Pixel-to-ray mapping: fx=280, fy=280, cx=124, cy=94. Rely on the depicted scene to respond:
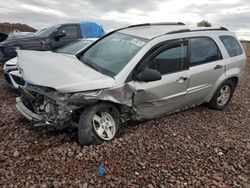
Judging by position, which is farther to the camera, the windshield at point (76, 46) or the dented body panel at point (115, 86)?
the windshield at point (76, 46)

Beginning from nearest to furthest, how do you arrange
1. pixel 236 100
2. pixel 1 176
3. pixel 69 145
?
pixel 1 176 < pixel 69 145 < pixel 236 100

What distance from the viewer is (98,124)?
4105mm

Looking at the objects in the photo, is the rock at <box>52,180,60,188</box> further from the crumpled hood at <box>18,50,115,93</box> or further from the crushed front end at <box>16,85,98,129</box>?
the crumpled hood at <box>18,50,115,93</box>

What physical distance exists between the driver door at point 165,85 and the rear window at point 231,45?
4.55 ft

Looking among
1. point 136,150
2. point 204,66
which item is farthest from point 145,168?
point 204,66

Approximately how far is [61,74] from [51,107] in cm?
49

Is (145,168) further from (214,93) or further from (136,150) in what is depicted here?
(214,93)

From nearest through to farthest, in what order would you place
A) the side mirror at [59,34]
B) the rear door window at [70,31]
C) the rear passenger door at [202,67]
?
the rear passenger door at [202,67] < the side mirror at [59,34] < the rear door window at [70,31]

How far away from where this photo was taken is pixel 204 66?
542cm

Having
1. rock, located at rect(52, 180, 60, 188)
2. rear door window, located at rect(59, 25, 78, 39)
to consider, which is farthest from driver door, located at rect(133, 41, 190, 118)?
rear door window, located at rect(59, 25, 78, 39)

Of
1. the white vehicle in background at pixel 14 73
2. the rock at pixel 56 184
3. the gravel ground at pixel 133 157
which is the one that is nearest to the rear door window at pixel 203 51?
the gravel ground at pixel 133 157

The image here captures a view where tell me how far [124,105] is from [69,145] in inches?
40.9

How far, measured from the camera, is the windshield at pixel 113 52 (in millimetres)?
4504

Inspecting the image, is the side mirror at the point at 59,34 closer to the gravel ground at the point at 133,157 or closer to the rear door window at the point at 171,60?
the gravel ground at the point at 133,157
